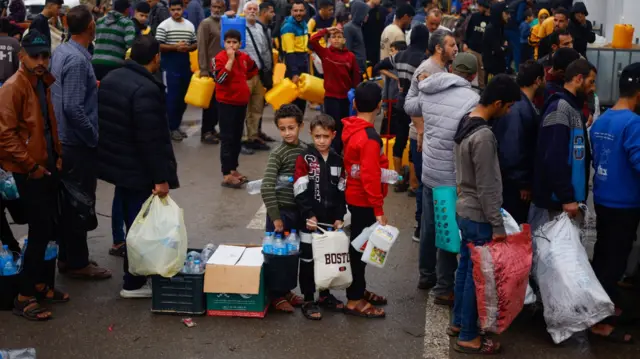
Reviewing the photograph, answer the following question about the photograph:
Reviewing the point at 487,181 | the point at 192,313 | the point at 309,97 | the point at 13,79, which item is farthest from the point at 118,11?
the point at 487,181

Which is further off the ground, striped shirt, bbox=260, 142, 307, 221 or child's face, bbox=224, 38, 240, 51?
child's face, bbox=224, 38, 240, 51

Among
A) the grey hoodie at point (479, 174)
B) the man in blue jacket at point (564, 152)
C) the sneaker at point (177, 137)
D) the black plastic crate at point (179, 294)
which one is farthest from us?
the sneaker at point (177, 137)

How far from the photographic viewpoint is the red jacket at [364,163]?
20.3 ft

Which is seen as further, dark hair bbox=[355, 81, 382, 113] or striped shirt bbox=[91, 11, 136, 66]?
striped shirt bbox=[91, 11, 136, 66]

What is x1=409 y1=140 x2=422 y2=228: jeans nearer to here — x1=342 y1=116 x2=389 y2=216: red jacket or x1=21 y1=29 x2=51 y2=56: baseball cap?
x1=342 y1=116 x2=389 y2=216: red jacket

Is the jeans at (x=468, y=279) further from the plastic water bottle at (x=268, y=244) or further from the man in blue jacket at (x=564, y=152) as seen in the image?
the plastic water bottle at (x=268, y=244)

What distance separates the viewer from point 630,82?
604 centimetres

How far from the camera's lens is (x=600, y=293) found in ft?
19.3

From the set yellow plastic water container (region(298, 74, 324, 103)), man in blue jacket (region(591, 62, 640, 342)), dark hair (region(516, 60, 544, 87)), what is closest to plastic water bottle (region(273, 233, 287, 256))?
dark hair (region(516, 60, 544, 87))

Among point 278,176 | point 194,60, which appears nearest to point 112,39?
point 194,60

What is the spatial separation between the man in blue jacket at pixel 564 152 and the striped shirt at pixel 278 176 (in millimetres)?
1800

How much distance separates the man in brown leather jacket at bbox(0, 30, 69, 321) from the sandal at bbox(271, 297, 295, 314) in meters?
1.75

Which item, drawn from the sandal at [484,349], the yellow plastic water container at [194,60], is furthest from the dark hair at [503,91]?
the yellow plastic water container at [194,60]

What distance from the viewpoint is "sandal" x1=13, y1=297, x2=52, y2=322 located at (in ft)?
20.8
